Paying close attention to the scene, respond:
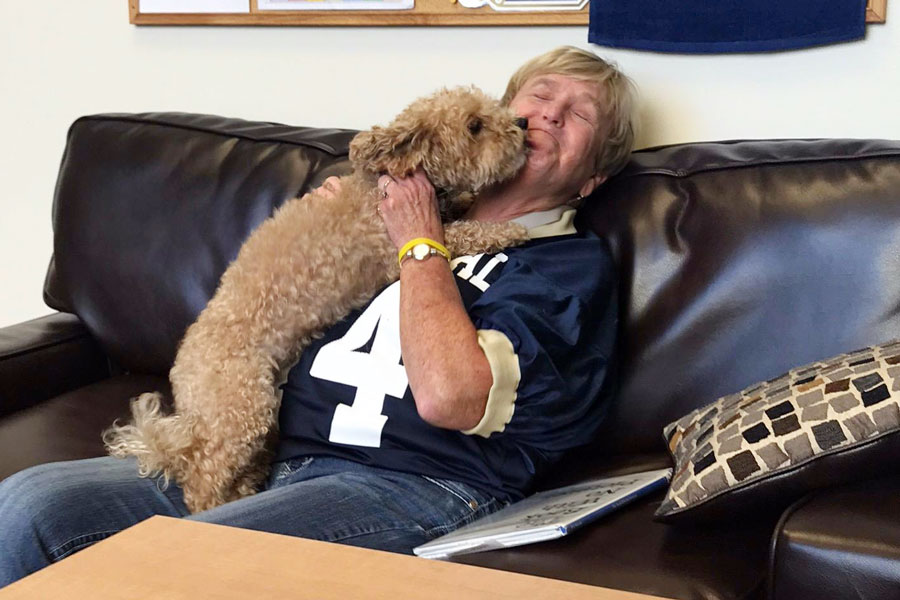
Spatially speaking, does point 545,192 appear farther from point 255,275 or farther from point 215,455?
point 215,455

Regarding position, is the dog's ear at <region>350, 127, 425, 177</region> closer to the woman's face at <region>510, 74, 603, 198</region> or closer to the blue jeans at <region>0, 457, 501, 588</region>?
the woman's face at <region>510, 74, 603, 198</region>

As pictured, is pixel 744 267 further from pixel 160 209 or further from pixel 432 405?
pixel 160 209

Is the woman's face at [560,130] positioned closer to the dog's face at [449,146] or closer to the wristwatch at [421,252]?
the dog's face at [449,146]

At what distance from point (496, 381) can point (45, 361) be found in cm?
122

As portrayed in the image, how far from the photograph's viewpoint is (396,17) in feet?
7.82

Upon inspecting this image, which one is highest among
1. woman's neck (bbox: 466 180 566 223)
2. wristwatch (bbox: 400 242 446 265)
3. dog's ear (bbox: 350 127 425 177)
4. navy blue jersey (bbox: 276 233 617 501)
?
dog's ear (bbox: 350 127 425 177)

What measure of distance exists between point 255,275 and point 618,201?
28.2 inches

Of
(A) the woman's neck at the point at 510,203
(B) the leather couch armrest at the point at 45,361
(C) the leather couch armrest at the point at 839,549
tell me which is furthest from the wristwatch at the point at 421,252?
(B) the leather couch armrest at the point at 45,361

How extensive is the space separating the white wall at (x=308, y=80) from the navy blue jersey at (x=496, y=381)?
61 centimetres

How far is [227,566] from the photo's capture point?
37.9 inches

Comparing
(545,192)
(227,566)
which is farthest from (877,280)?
(227,566)

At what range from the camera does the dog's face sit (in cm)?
180

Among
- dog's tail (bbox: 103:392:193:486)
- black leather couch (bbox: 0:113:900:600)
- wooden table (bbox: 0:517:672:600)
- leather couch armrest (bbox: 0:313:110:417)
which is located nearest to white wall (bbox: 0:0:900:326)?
black leather couch (bbox: 0:113:900:600)

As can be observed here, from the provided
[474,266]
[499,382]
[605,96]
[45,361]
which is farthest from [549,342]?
[45,361]
